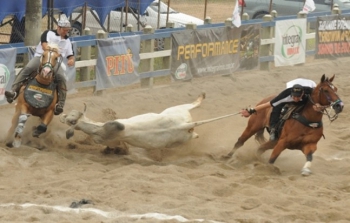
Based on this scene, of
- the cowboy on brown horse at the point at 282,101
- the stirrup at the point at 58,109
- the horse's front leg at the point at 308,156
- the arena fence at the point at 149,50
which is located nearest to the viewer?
the horse's front leg at the point at 308,156

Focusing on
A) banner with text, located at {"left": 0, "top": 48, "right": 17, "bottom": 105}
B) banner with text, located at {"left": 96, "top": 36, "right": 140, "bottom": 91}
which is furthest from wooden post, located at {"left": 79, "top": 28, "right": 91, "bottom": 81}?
banner with text, located at {"left": 0, "top": 48, "right": 17, "bottom": 105}

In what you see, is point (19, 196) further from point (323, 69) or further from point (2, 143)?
point (323, 69)

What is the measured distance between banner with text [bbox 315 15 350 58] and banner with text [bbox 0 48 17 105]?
410 inches

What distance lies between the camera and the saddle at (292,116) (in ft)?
35.8

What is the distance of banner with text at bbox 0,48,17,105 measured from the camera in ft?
43.5

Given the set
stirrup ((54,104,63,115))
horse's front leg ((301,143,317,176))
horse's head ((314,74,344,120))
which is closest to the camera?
horse's head ((314,74,344,120))

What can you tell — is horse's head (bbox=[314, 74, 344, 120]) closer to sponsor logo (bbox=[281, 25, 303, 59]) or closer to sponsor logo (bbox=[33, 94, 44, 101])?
sponsor logo (bbox=[33, 94, 44, 101])

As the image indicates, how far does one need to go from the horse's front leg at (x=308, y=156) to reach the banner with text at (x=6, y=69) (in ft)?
16.6

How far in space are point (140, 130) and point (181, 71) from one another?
6546 mm

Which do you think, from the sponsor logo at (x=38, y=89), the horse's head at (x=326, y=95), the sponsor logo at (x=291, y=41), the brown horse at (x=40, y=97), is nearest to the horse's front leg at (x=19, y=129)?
the brown horse at (x=40, y=97)

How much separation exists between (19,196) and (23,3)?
9828 mm

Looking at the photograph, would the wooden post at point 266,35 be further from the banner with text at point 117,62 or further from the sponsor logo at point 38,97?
the sponsor logo at point 38,97

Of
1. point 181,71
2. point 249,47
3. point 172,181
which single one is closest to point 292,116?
point 172,181

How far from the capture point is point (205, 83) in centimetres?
1808
